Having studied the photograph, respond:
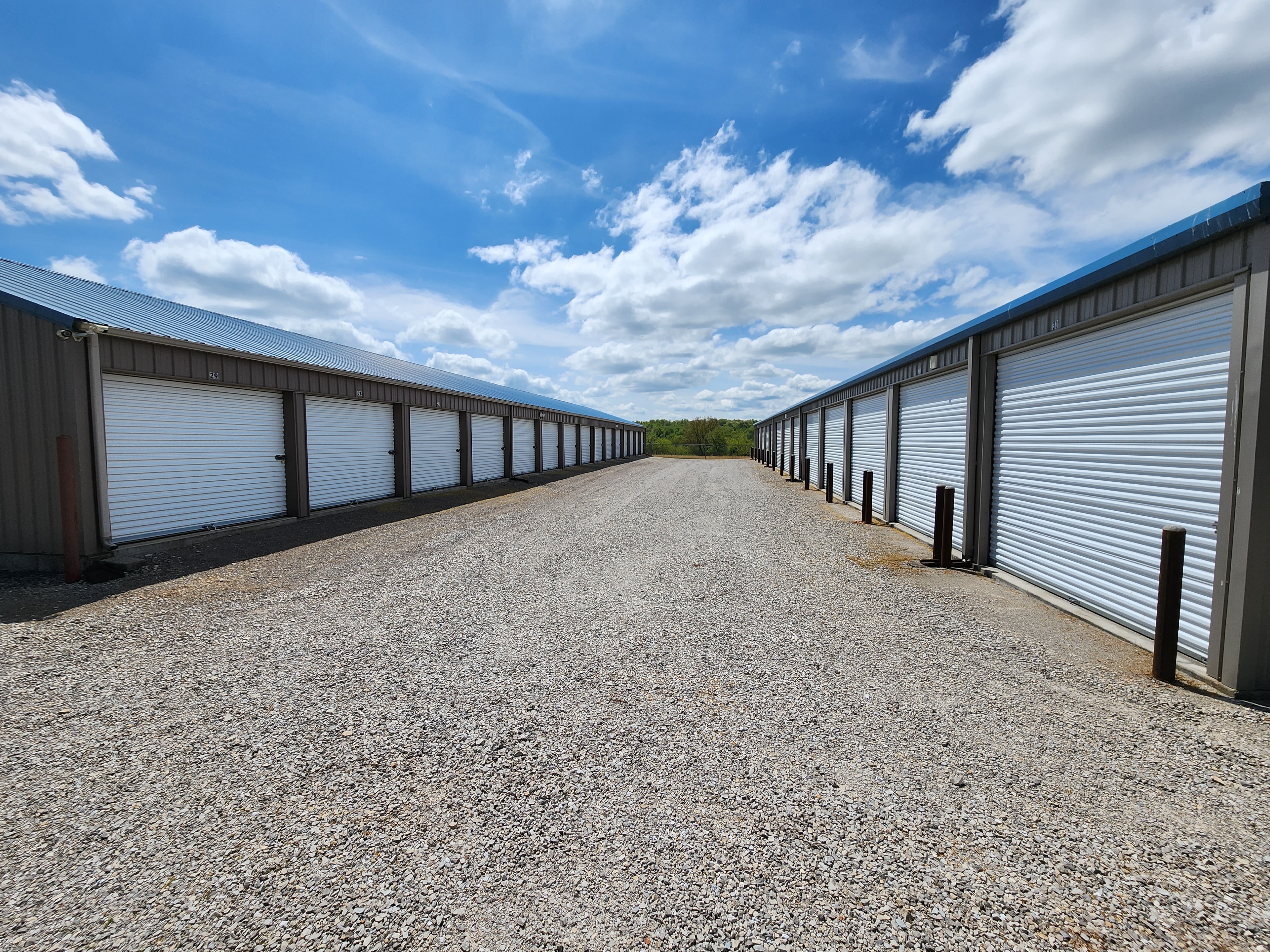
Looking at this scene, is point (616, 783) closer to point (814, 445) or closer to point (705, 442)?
point (814, 445)

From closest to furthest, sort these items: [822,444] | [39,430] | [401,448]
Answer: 1. [39,430]
2. [401,448]
3. [822,444]

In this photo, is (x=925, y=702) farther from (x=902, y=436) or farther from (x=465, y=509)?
(x=465, y=509)

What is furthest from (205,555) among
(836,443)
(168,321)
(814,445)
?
(814,445)

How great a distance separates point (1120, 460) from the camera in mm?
5277

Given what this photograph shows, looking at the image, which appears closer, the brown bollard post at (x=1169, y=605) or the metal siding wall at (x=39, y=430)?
the brown bollard post at (x=1169, y=605)

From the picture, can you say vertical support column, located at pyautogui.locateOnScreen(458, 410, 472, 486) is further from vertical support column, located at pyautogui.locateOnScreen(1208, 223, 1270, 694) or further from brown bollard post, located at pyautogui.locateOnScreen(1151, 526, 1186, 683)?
vertical support column, located at pyautogui.locateOnScreen(1208, 223, 1270, 694)

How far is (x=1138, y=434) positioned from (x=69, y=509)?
12515 mm

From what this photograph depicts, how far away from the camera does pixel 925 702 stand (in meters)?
3.74

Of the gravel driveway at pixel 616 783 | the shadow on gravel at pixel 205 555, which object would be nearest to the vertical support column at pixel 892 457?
the gravel driveway at pixel 616 783

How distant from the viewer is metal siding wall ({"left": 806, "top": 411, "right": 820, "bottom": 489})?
2009 centimetres

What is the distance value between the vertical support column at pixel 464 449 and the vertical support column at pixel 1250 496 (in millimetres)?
17973

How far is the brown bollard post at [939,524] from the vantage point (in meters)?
7.72

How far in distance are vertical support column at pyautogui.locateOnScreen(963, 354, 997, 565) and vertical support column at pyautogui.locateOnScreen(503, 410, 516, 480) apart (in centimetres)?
1773

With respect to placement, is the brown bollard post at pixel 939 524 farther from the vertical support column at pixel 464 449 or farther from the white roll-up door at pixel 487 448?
the white roll-up door at pixel 487 448
